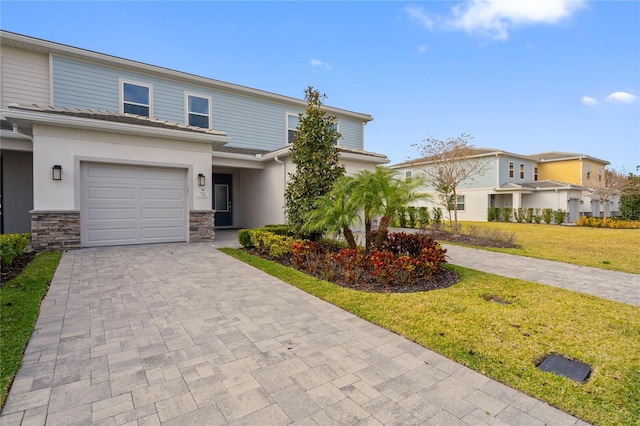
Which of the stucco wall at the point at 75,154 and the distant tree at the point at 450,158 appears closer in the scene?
the stucco wall at the point at 75,154

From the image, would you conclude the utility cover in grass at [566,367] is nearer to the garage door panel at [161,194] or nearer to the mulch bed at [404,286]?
the mulch bed at [404,286]

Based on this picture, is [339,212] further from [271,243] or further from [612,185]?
[612,185]

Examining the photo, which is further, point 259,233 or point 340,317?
point 259,233

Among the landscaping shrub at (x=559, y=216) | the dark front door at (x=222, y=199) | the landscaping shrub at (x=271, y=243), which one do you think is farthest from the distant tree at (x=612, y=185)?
the landscaping shrub at (x=271, y=243)

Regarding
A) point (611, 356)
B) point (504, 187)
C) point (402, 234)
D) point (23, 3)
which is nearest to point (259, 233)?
point (402, 234)

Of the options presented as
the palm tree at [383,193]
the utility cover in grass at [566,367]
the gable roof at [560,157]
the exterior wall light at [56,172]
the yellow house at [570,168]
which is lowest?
the utility cover in grass at [566,367]

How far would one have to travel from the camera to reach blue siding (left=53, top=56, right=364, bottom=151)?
Result: 1109cm

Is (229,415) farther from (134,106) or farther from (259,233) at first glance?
(134,106)

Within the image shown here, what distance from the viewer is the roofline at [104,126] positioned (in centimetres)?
775

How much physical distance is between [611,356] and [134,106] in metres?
14.6

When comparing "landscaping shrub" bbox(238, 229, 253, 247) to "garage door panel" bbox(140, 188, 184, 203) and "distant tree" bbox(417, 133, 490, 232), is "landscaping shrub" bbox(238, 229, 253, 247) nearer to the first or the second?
"garage door panel" bbox(140, 188, 184, 203)

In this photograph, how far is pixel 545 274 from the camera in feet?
21.9

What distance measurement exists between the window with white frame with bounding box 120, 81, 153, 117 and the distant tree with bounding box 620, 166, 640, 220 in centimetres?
3259

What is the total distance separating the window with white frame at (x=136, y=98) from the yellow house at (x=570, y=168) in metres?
31.3
